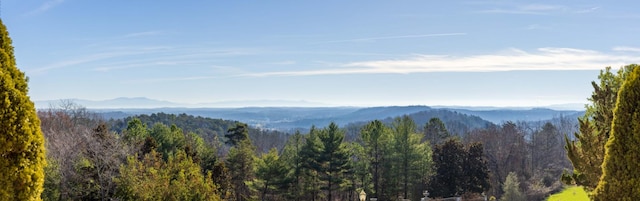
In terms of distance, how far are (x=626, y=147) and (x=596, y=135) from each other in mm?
2434

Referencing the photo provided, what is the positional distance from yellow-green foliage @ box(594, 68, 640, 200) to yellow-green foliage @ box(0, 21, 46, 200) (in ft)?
26.5

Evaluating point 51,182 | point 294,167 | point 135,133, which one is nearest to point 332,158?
point 294,167

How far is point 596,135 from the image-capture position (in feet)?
30.6

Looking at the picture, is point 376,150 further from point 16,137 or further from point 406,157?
point 16,137

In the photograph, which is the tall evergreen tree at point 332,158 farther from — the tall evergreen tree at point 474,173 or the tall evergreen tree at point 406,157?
the tall evergreen tree at point 474,173

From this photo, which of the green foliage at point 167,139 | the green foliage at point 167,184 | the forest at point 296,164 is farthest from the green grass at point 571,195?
the green foliage at point 167,139

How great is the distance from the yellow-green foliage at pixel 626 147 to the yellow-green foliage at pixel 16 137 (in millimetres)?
8085

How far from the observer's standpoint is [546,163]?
152ft

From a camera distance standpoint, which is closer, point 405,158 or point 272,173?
point 272,173

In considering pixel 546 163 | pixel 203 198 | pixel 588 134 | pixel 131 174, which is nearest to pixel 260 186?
pixel 131 174

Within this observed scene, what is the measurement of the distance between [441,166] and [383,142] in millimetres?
3572

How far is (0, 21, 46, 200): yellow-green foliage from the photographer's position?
17.9 ft

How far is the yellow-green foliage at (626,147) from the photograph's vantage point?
693 centimetres

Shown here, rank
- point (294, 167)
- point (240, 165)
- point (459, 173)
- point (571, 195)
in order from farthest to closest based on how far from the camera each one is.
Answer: point (240, 165), point (571, 195), point (459, 173), point (294, 167)
